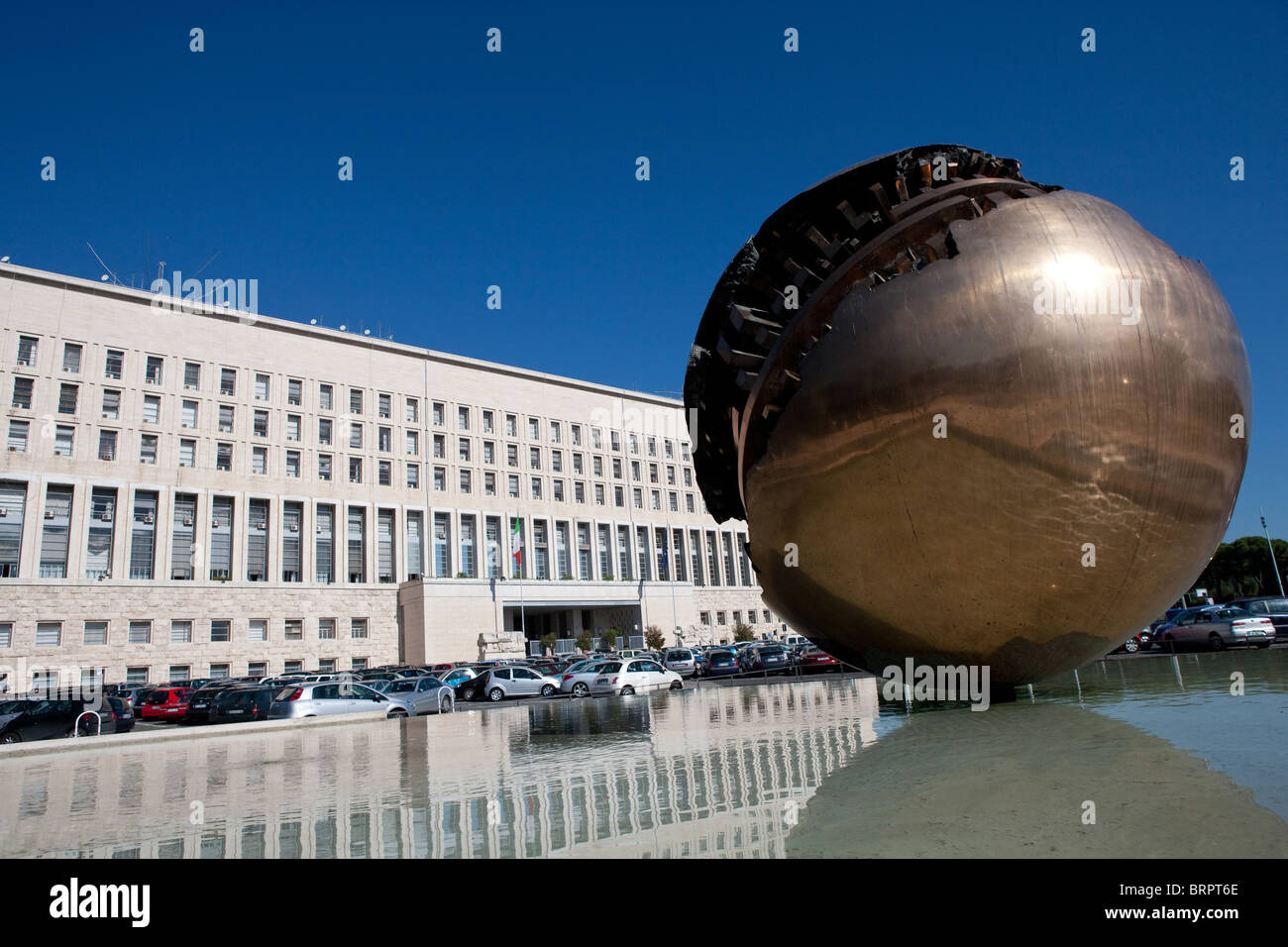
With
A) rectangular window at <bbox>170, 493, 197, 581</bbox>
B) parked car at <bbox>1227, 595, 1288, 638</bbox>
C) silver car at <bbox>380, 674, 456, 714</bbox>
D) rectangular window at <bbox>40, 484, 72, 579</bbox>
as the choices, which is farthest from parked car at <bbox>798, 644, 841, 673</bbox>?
rectangular window at <bbox>40, 484, 72, 579</bbox>

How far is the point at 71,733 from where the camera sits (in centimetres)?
1850

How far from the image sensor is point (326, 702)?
1928 centimetres

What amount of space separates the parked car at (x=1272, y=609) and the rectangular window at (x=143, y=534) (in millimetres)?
54253

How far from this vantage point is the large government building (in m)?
46.9

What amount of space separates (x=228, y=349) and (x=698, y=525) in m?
45.4

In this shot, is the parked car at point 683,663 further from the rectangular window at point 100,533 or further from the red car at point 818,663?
the rectangular window at point 100,533

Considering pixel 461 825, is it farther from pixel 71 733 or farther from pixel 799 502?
pixel 71 733

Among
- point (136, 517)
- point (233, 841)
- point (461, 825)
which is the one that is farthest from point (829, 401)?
point (136, 517)

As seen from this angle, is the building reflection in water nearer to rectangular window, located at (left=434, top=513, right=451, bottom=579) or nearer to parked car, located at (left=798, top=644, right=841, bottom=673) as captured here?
parked car, located at (left=798, top=644, right=841, bottom=673)

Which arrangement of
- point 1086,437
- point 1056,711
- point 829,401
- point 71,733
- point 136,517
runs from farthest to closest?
point 136,517, point 71,733, point 1056,711, point 829,401, point 1086,437

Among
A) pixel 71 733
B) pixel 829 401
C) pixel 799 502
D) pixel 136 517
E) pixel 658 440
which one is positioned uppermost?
pixel 658 440

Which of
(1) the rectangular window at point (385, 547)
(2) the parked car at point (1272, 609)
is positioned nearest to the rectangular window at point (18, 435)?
(1) the rectangular window at point (385, 547)

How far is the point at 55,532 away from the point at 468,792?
53.0 m

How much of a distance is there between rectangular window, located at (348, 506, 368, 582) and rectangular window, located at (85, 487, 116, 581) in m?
15.0
